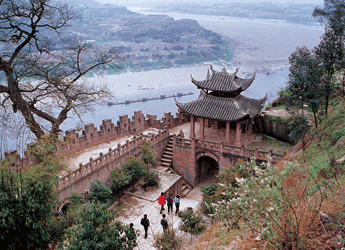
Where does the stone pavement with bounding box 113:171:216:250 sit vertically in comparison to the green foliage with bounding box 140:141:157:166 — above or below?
below

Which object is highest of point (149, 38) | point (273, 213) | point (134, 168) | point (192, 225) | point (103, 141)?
point (149, 38)

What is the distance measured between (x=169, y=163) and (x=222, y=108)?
6681 mm

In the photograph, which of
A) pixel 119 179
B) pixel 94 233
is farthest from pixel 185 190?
pixel 94 233

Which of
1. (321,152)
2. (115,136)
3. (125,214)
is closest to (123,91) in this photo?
(115,136)

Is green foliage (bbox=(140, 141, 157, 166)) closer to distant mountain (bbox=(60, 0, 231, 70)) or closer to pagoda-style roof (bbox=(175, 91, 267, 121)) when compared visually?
pagoda-style roof (bbox=(175, 91, 267, 121))

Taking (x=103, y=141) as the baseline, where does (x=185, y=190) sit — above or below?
below

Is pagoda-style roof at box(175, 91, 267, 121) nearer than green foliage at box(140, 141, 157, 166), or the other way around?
green foliage at box(140, 141, 157, 166)

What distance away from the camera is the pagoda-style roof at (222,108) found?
2534cm

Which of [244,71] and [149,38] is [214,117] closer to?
[244,71]

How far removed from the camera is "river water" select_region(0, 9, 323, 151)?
50.4m

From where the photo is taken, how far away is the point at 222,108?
26062 mm

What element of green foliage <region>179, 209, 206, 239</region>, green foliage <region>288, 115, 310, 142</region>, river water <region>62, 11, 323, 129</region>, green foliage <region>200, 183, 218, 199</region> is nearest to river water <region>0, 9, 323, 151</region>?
river water <region>62, 11, 323, 129</region>

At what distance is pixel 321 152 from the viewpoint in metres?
17.0

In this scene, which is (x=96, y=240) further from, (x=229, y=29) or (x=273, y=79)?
(x=229, y=29)
